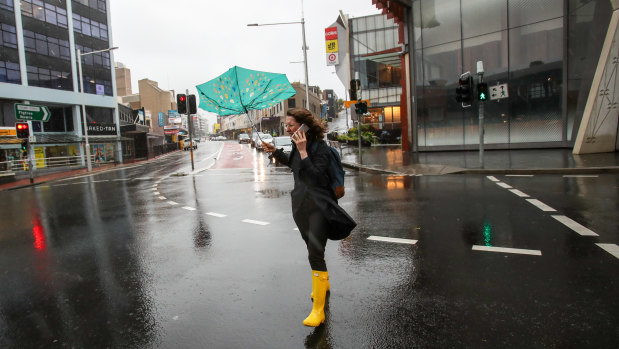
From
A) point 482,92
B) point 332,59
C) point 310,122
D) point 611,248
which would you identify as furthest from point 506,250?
point 332,59

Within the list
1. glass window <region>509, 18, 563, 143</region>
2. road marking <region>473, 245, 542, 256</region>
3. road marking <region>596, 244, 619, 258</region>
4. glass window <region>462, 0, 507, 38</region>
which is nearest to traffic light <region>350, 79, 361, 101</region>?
glass window <region>462, 0, 507, 38</region>

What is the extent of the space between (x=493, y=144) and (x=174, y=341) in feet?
70.9

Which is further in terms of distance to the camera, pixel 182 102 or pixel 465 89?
pixel 182 102

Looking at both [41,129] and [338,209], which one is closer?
[338,209]

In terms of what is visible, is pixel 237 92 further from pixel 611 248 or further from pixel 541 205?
pixel 541 205

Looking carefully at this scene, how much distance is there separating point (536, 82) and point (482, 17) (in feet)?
14.9

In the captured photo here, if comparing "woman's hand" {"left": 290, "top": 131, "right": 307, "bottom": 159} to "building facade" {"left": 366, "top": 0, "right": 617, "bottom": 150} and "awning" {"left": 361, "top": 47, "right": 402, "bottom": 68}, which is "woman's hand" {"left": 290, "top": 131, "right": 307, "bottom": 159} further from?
"awning" {"left": 361, "top": 47, "right": 402, "bottom": 68}

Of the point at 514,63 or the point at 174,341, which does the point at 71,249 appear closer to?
the point at 174,341

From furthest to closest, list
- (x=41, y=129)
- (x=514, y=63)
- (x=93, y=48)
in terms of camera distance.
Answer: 1. (x=93, y=48)
2. (x=41, y=129)
3. (x=514, y=63)

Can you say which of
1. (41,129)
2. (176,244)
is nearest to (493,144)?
(176,244)

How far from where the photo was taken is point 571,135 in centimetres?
1872

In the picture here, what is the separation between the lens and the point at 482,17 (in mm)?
20734

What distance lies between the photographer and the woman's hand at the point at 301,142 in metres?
3.28

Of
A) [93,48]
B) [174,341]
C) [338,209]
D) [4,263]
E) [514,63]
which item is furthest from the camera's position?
[93,48]
